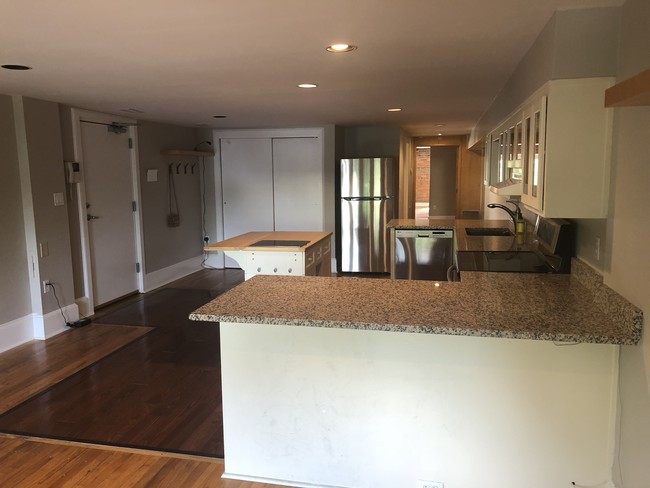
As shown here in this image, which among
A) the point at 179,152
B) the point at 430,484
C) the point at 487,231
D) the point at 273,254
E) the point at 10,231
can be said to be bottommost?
the point at 430,484

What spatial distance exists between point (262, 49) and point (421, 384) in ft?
5.89

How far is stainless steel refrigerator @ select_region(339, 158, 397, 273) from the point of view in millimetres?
6520

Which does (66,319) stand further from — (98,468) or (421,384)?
(421,384)

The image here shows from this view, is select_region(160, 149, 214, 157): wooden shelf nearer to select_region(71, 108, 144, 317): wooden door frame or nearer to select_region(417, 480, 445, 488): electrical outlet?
select_region(71, 108, 144, 317): wooden door frame

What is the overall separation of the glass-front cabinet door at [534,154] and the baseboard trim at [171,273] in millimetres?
4830

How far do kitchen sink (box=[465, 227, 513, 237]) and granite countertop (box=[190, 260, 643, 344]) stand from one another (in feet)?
6.35

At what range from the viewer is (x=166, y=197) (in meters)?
6.38

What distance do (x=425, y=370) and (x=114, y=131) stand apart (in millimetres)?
4640

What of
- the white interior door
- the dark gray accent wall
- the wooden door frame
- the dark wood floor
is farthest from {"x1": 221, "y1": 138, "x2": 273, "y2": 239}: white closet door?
the dark wood floor

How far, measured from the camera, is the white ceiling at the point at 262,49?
1.90 metres

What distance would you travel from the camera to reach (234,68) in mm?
2930

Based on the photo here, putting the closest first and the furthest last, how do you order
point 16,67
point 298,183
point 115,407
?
point 16,67 → point 115,407 → point 298,183

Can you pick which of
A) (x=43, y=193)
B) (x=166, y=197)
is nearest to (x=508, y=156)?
(x=43, y=193)

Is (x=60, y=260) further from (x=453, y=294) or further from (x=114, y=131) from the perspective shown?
(x=453, y=294)
